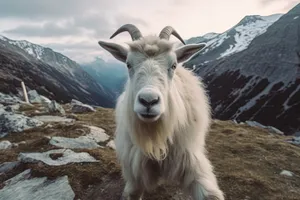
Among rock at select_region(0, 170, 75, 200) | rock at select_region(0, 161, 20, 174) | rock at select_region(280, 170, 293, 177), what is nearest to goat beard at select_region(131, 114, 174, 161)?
rock at select_region(0, 170, 75, 200)

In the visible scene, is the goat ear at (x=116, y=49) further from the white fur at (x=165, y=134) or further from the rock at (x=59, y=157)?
the rock at (x=59, y=157)

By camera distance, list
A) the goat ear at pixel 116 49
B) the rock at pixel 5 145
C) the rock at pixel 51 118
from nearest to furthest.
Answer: the goat ear at pixel 116 49 → the rock at pixel 5 145 → the rock at pixel 51 118

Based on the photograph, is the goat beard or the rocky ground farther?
the rocky ground

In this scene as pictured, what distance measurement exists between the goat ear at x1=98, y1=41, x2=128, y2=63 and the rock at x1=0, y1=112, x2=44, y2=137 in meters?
9.20

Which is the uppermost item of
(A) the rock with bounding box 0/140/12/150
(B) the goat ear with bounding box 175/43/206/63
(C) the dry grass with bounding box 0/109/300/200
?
(B) the goat ear with bounding box 175/43/206/63

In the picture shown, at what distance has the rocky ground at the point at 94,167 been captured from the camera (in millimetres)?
8617

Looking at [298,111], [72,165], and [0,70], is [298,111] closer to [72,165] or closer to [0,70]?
[72,165]

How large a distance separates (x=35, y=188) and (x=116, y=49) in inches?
169

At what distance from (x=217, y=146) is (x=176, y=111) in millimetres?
7397

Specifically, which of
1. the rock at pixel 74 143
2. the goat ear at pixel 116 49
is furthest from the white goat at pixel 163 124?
the rock at pixel 74 143

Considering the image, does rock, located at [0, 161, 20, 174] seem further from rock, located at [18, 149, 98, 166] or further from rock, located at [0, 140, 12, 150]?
rock, located at [0, 140, 12, 150]

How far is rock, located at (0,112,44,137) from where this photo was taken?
14878mm

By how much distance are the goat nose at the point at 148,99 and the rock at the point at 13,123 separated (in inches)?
435

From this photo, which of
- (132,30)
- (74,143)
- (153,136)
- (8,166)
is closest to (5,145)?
(74,143)
